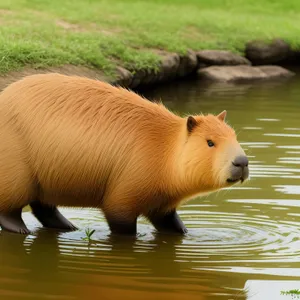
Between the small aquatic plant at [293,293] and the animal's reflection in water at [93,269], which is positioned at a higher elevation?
the small aquatic plant at [293,293]

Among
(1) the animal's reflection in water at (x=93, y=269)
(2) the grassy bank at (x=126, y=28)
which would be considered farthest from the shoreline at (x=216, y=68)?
(1) the animal's reflection in water at (x=93, y=269)

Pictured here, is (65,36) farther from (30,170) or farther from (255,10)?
(255,10)

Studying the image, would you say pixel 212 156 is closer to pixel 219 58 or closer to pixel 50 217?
pixel 50 217

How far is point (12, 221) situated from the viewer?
24.1 feet

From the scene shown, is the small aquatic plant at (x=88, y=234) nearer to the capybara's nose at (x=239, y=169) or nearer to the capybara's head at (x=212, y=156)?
the capybara's head at (x=212, y=156)

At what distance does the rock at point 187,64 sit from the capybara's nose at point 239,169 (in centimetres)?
1026

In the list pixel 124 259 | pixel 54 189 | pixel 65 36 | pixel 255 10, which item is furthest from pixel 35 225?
pixel 255 10

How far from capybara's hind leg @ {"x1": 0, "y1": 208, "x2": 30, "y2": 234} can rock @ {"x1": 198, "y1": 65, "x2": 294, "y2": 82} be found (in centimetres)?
1049

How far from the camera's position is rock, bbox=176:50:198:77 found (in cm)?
1697

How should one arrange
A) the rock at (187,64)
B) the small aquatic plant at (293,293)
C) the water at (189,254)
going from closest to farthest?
the small aquatic plant at (293,293) → the water at (189,254) → the rock at (187,64)

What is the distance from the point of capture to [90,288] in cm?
588

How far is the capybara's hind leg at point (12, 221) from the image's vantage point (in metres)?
7.29

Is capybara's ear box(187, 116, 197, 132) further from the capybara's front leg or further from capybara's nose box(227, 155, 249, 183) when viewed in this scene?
the capybara's front leg

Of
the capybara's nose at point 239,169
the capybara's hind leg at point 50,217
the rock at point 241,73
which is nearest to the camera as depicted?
the capybara's nose at point 239,169
